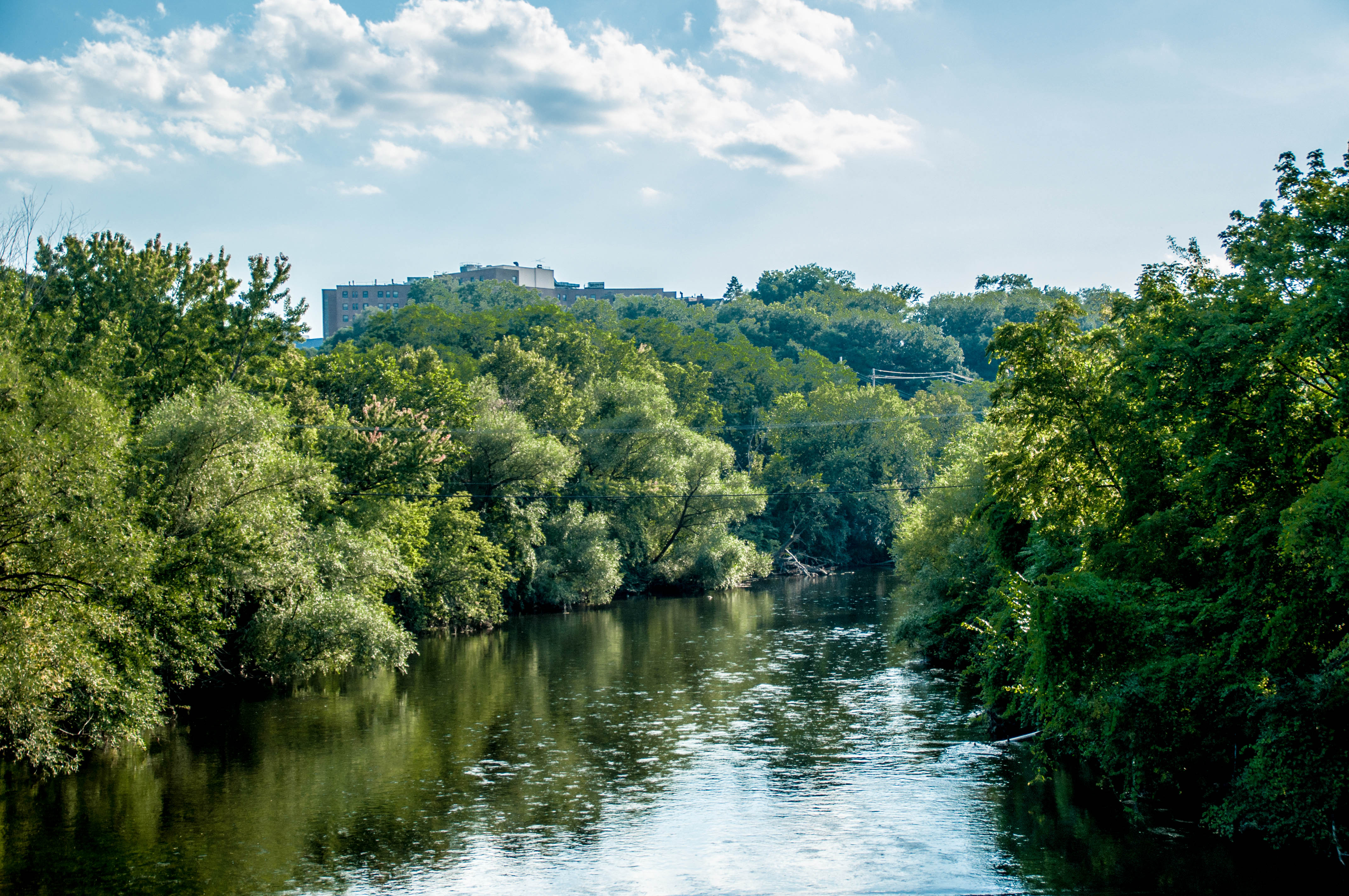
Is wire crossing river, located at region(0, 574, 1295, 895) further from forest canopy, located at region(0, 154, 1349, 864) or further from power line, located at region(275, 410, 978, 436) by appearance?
power line, located at region(275, 410, 978, 436)

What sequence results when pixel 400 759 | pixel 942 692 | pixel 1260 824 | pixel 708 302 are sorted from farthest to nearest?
1. pixel 708 302
2. pixel 942 692
3. pixel 400 759
4. pixel 1260 824

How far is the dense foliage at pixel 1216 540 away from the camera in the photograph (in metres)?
15.9

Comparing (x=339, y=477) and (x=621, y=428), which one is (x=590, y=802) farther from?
(x=621, y=428)

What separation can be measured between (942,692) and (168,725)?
912 inches

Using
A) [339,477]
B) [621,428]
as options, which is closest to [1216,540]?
[339,477]

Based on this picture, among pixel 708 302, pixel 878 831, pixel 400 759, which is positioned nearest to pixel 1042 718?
pixel 878 831

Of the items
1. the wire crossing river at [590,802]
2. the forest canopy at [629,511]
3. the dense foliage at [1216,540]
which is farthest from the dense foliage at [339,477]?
the dense foliage at [1216,540]

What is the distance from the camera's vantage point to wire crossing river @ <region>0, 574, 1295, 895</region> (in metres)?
18.6

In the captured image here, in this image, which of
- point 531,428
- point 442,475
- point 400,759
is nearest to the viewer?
point 400,759

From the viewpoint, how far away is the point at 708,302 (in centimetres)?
18888

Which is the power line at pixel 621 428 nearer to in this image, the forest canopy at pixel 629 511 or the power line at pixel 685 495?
the forest canopy at pixel 629 511

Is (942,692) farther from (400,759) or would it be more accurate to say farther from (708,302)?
(708,302)

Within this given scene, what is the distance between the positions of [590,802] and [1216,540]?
13.6 m

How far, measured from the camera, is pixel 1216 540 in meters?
17.7
